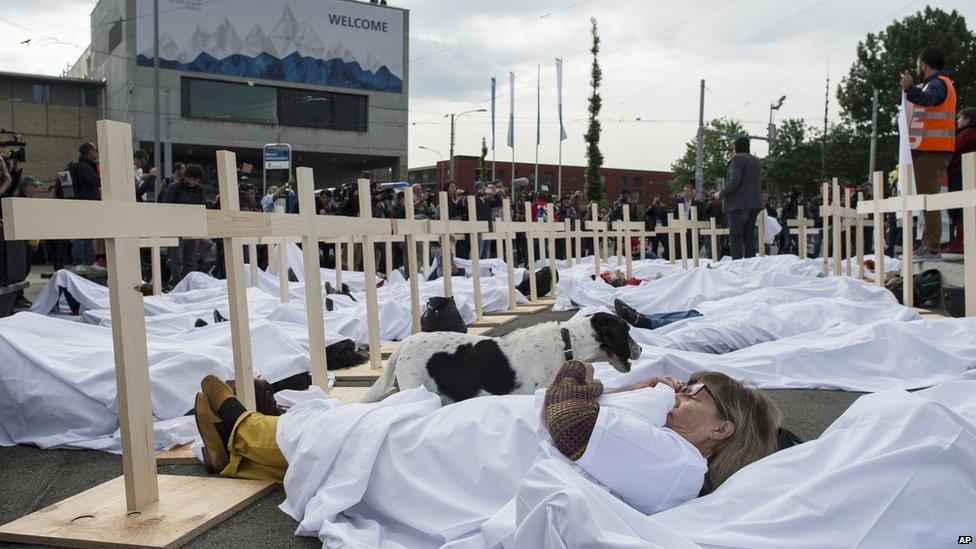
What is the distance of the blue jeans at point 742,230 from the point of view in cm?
1370

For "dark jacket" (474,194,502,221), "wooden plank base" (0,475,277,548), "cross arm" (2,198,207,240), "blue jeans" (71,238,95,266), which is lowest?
"wooden plank base" (0,475,277,548)

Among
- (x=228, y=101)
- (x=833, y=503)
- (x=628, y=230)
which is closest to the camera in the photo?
(x=833, y=503)

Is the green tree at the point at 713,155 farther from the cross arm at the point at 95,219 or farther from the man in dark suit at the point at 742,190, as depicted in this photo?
the cross arm at the point at 95,219

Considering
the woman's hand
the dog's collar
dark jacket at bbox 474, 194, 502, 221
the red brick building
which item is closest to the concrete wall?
the red brick building

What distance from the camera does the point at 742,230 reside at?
1399cm

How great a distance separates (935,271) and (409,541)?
813cm

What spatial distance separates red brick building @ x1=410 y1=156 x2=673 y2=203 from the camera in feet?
235

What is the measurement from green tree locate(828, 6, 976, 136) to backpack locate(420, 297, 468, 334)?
43412 mm

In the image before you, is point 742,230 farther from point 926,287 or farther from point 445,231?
point 445,231

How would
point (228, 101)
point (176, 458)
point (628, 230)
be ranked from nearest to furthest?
point (176, 458), point (628, 230), point (228, 101)

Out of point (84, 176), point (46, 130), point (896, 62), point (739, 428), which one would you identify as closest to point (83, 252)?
point (84, 176)

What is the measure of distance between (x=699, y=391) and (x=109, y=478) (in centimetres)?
281

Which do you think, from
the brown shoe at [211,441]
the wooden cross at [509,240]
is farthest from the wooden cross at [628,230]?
the brown shoe at [211,441]

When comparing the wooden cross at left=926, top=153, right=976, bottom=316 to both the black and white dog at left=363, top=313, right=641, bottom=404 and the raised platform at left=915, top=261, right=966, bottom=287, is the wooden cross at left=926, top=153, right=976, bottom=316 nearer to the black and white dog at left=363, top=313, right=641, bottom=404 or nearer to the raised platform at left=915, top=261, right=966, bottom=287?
the raised platform at left=915, top=261, right=966, bottom=287
